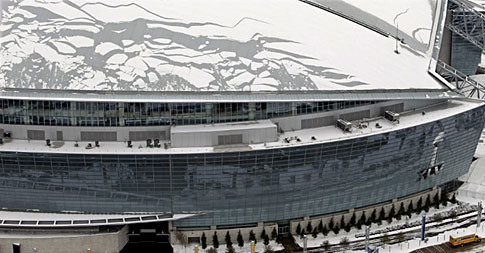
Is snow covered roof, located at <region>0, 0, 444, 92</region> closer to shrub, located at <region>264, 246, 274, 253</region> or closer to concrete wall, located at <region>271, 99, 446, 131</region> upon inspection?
concrete wall, located at <region>271, 99, 446, 131</region>

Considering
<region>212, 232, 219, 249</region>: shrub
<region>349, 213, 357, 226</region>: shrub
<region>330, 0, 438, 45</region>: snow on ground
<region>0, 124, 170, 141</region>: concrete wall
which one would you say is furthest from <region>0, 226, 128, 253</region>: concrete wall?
<region>330, 0, 438, 45</region>: snow on ground

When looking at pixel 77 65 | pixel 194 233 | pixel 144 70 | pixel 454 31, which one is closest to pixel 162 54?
pixel 144 70

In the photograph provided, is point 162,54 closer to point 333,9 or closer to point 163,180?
point 163,180

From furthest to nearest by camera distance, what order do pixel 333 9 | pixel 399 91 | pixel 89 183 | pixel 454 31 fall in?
pixel 454 31
pixel 333 9
pixel 399 91
pixel 89 183

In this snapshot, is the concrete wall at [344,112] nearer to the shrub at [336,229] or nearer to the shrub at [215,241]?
the shrub at [336,229]

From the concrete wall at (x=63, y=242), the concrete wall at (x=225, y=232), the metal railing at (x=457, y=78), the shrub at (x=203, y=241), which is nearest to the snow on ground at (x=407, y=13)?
the metal railing at (x=457, y=78)
